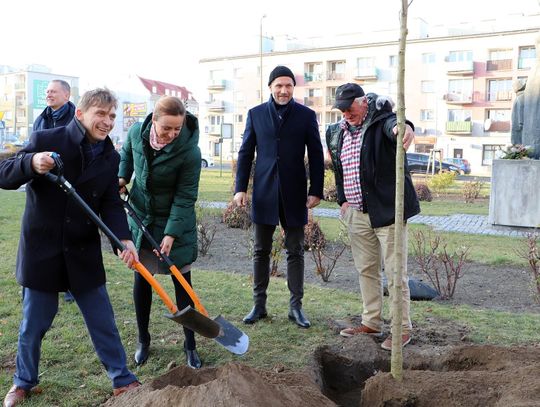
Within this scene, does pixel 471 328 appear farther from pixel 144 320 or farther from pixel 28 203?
pixel 28 203

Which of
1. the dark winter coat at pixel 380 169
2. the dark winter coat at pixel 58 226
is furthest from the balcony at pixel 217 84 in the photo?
the dark winter coat at pixel 58 226

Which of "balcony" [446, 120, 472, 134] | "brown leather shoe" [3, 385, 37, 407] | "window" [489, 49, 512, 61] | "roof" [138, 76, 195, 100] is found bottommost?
"brown leather shoe" [3, 385, 37, 407]

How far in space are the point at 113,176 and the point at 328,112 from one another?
51388mm

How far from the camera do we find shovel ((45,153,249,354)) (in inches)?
117

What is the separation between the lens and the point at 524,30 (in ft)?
146

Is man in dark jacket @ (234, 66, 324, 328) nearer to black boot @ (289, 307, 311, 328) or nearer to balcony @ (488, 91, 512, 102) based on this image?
black boot @ (289, 307, 311, 328)

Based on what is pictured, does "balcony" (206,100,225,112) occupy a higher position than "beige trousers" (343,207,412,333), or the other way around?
"balcony" (206,100,225,112)

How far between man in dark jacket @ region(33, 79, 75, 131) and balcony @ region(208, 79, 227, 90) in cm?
5616

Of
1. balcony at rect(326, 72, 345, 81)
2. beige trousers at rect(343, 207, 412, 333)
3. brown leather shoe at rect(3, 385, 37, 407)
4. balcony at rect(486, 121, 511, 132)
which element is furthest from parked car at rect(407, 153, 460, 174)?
brown leather shoe at rect(3, 385, 37, 407)

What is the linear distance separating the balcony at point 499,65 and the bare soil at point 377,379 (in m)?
44.4

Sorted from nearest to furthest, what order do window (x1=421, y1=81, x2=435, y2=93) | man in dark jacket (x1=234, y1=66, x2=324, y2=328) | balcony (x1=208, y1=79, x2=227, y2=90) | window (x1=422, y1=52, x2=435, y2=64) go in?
man in dark jacket (x1=234, y1=66, x2=324, y2=328), window (x1=422, y1=52, x2=435, y2=64), window (x1=421, y1=81, x2=435, y2=93), balcony (x1=208, y1=79, x2=227, y2=90)

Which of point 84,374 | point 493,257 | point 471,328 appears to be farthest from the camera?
point 493,257

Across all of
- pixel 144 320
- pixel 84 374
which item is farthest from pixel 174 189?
pixel 84 374

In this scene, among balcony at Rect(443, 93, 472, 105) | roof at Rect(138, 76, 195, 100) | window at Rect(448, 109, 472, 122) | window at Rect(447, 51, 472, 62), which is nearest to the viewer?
window at Rect(447, 51, 472, 62)
